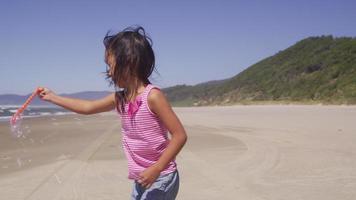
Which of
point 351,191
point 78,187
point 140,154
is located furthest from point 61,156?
point 140,154

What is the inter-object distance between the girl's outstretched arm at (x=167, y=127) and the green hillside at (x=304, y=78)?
1100 inches

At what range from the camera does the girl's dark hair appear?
2.44 meters

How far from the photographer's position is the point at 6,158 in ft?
32.9

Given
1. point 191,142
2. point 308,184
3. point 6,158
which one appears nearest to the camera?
point 308,184

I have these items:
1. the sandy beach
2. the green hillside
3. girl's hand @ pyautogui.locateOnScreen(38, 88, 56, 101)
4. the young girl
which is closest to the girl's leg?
the young girl

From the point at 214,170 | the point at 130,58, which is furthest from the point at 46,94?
the point at 214,170

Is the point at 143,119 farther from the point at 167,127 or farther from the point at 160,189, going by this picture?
the point at 160,189

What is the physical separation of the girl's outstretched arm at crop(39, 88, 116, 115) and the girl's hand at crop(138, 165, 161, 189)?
0.46 meters

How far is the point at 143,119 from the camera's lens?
245 centimetres

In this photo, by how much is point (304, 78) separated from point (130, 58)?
1839 inches

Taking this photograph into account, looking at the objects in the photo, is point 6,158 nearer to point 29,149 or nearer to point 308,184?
point 29,149

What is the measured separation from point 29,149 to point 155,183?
997cm

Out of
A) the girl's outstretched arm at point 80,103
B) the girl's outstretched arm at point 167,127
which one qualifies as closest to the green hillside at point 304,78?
the girl's outstretched arm at point 80,103

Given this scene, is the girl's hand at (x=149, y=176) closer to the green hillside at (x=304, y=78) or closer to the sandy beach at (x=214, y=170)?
the sandy beach at (x=214, y=170)
